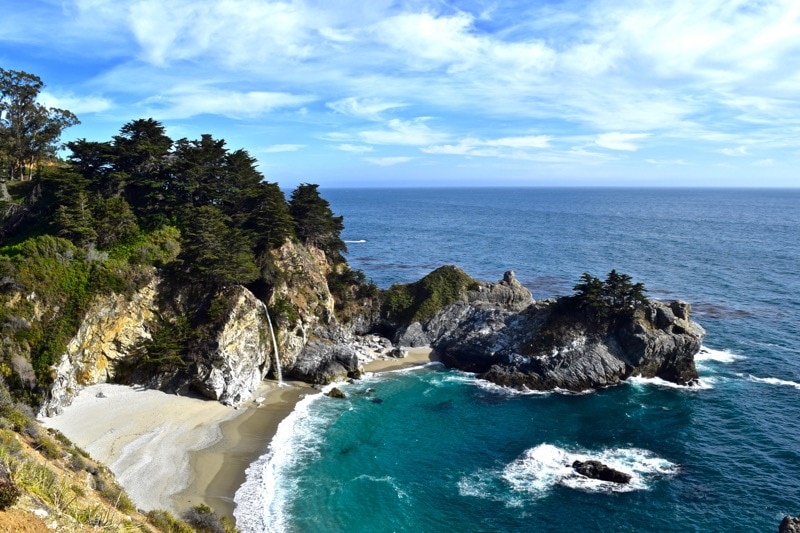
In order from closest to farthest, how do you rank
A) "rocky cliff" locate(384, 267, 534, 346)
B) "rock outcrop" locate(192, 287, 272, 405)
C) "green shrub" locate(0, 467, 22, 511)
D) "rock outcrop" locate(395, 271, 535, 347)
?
"green shrub" locate(0, 467, 22, 511)
"rock outcrop" locate(192, 287, 272, 405)
"rock outcrop" locate(395, 271, 535, 347)
"rocky cliff" locate(384, 267, 534, 346)

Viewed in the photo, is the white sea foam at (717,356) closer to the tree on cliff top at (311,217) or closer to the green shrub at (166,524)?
the tree on cliff top at (311,217)

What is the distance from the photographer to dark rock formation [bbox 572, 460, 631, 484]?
111 ft

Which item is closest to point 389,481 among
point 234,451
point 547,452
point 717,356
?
point 234,451

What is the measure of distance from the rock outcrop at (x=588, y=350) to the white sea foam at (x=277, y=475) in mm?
20955

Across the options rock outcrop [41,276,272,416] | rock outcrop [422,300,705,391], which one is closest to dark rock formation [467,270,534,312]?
rock outcrop [422,300,705,391]

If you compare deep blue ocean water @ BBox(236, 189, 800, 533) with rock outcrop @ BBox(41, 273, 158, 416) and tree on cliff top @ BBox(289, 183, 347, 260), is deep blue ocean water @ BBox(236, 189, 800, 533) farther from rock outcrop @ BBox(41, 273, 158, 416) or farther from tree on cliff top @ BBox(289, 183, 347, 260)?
tree on cliff top @ BBox(289, 183, 347, 260)

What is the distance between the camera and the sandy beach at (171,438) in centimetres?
3209

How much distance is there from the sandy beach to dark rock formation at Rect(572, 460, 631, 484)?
76.7 ft

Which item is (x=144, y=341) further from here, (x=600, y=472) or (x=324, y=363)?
(x=600, y=472)

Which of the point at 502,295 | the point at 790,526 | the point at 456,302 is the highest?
the point at 502,295

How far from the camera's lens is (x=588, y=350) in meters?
51.8

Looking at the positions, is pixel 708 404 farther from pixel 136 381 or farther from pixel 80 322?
pixel 80 322

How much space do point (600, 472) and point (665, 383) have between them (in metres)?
21.6

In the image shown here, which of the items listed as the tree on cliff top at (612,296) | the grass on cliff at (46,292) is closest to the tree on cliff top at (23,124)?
the grass on cliff at (46,292)
